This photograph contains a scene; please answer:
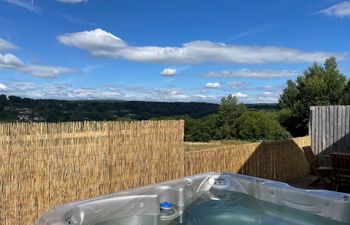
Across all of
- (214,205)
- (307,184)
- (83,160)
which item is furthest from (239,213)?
(307,184)

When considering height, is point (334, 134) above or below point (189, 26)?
below

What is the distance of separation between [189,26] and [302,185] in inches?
312

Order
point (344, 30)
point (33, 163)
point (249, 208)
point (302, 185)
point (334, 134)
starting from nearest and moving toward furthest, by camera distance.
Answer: point (33, 163) < point (249, 208) < point (302, 185) < point (334, 134) < point (344, 30)

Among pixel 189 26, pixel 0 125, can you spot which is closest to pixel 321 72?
pixel 189 26

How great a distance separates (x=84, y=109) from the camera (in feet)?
29.9

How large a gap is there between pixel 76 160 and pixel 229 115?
1444 centimetres

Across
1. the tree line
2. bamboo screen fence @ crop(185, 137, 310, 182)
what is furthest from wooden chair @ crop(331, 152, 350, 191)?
the tree line

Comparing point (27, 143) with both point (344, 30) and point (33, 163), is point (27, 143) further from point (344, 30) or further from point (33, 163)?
point (344, 30)

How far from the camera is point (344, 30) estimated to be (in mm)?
11977

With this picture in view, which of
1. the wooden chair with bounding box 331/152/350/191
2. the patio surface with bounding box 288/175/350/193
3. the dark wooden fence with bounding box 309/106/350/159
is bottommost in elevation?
the patio surface with bounding box 288/175/350/193

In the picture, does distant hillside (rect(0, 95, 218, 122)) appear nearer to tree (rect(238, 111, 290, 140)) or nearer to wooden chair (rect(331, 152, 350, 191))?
tree (rect(238, 111, 290, 140))

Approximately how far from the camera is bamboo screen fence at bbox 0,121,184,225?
405cm

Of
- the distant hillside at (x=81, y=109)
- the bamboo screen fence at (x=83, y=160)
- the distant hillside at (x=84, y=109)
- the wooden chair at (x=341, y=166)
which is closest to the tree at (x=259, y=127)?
the distant hillside at (x=84, y=109)

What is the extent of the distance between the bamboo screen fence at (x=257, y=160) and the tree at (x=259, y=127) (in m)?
6.52
